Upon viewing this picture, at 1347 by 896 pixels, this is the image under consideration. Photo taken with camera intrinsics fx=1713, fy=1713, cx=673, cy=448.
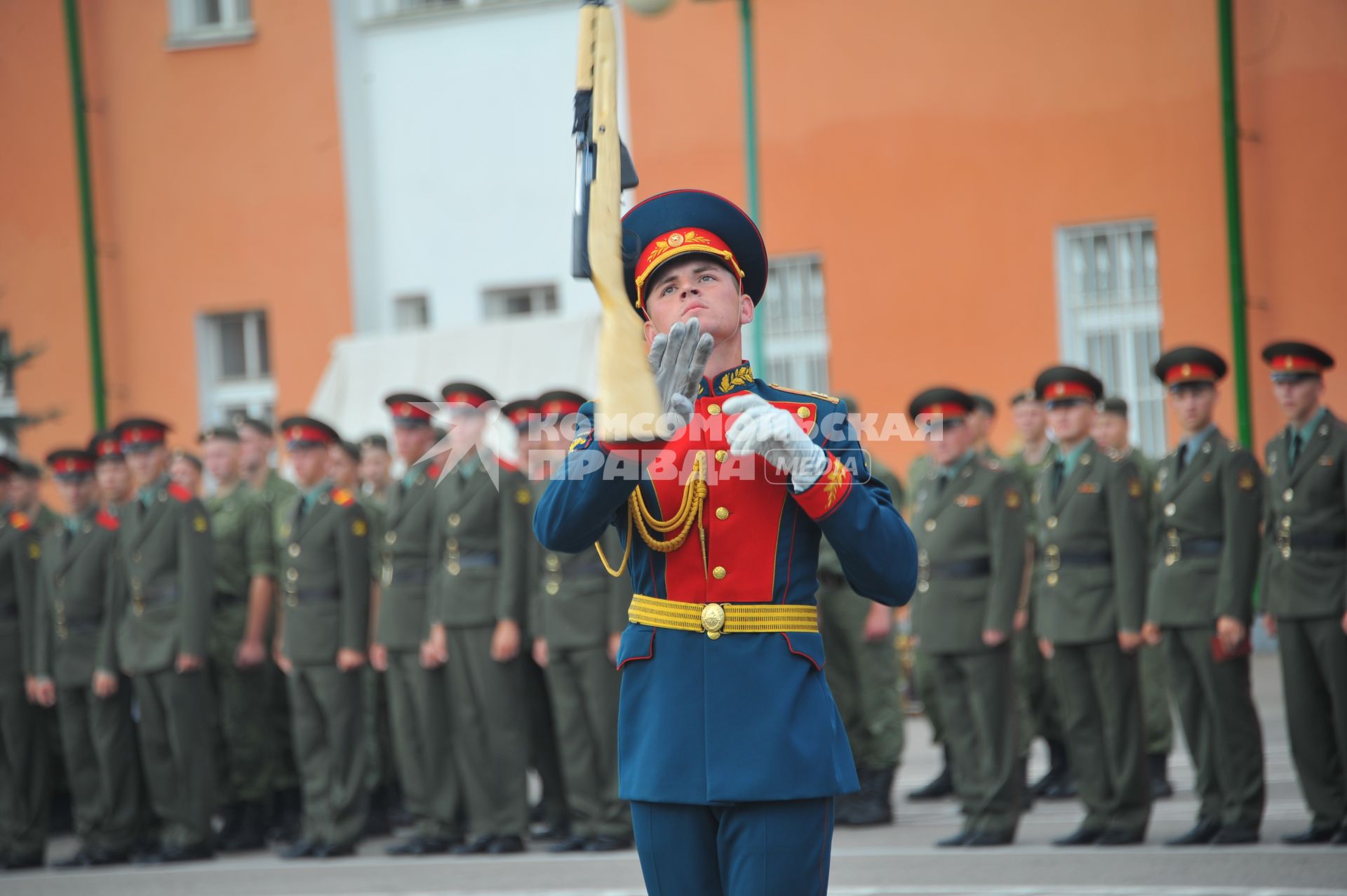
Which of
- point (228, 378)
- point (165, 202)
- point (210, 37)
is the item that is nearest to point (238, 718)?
point (228, 378)

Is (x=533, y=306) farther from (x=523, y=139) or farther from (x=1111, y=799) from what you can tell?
(x=1111, y=799)

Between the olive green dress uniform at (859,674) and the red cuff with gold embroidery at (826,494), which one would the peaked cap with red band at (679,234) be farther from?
the olive green dress uniform at (859,674)

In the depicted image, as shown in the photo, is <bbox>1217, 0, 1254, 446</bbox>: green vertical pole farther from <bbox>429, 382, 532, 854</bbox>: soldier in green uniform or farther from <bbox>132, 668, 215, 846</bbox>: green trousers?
<bbox>132, 668, 215, 846</bbox>: green trousers

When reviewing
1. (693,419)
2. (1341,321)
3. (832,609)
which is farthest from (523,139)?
(693,419)

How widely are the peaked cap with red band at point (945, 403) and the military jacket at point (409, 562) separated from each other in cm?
259

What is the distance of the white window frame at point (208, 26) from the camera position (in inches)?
706

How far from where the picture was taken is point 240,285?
18219mm

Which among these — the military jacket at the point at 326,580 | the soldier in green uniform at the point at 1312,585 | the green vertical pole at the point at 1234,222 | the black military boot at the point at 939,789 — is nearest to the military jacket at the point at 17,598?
the military jacket at the point at 326,580

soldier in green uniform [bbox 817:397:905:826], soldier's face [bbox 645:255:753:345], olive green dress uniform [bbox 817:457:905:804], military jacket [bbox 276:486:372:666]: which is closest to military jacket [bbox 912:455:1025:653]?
soldier in green uniform [bbox 817:397:905:826]

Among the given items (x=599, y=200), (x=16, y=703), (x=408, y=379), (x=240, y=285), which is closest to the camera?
(x=599, y=200)

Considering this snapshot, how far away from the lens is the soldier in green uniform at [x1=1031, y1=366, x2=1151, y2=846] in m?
7.93

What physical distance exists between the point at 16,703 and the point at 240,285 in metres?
9.19

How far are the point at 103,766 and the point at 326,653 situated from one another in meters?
1.38

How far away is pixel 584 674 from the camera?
8.84 m
